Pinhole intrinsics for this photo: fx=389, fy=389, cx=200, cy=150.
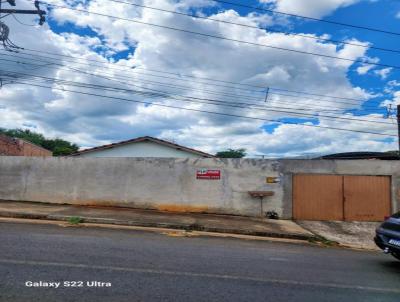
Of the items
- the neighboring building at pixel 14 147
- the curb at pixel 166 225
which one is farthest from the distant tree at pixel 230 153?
the curb at pixel 166 225

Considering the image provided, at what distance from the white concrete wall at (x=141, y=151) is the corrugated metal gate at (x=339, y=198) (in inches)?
331

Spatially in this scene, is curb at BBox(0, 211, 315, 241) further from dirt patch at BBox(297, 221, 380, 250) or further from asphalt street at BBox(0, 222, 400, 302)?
asphalt street at BBox(0, 222, 400, 302)

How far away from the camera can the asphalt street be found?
492cm

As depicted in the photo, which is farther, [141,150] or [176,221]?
[141,150]

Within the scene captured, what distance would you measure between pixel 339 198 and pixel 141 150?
454 inches

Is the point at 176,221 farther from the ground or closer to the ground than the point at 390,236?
closer to the ground

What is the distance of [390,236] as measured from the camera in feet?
25.5

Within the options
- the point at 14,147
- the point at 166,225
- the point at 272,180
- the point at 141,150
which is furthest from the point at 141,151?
the point at 166,225

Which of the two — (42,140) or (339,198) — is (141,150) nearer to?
(339,198)

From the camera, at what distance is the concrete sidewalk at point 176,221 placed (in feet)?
38.0

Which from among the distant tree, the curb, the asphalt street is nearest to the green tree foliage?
the distant tree

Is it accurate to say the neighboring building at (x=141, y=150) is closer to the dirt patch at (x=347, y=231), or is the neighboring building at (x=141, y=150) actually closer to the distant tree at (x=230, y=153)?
the dirt patch at (x=347, y=231)

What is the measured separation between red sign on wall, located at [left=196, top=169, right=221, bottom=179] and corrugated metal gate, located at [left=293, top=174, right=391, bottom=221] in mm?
3047

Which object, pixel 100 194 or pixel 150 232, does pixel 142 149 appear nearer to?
pixel 100 194
